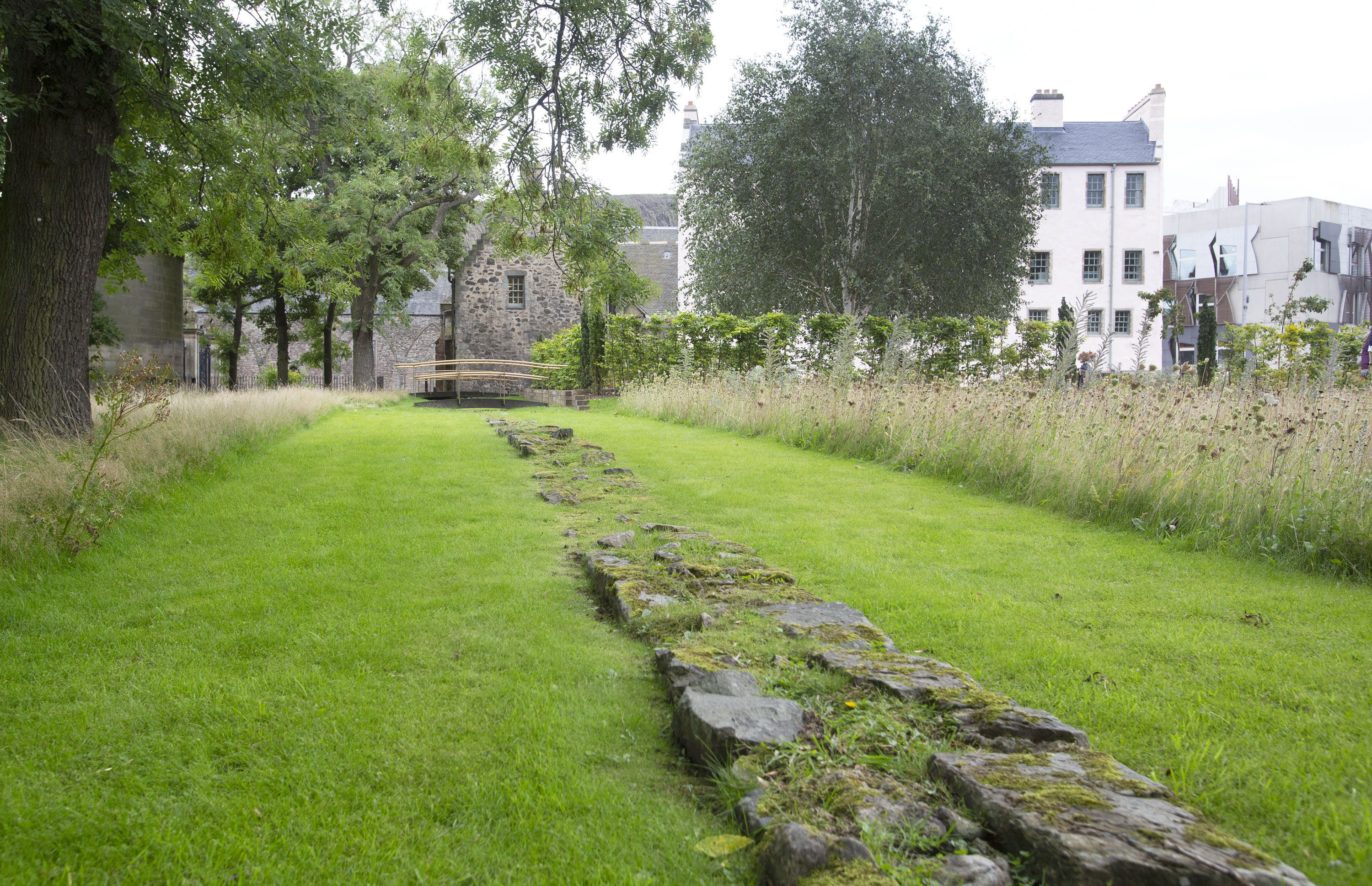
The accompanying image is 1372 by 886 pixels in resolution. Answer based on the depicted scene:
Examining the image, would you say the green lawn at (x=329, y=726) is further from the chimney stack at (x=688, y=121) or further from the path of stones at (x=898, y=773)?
the chimney stack at (x=688, y=121)

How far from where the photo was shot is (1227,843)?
5.85 feet

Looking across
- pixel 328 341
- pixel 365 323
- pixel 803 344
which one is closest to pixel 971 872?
pixel 803 344

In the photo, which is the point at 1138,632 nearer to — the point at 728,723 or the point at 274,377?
the point at 728,723

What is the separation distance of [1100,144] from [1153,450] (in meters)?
32.7

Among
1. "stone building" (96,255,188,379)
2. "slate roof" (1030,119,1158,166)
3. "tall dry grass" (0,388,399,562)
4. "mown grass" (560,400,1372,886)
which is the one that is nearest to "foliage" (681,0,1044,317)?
"slate roof" (1030,119,1158,166)

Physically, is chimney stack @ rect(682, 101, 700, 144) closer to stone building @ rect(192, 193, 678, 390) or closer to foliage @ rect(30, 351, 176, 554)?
stone building @ rect(192, 193, 678, 390)

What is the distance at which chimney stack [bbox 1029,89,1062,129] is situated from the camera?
33.8 m

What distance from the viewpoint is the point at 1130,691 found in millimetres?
2969

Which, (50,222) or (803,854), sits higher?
(50,222)

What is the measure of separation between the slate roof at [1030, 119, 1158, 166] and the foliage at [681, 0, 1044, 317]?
33.7 feet

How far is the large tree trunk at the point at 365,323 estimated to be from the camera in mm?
24688

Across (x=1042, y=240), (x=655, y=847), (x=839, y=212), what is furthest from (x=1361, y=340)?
(x=1042, y=240)

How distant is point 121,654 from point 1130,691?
398 centimetres

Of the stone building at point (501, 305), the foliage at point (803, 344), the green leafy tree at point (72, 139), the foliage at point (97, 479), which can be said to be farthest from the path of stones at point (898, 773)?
the stone building at point (501, 305)
